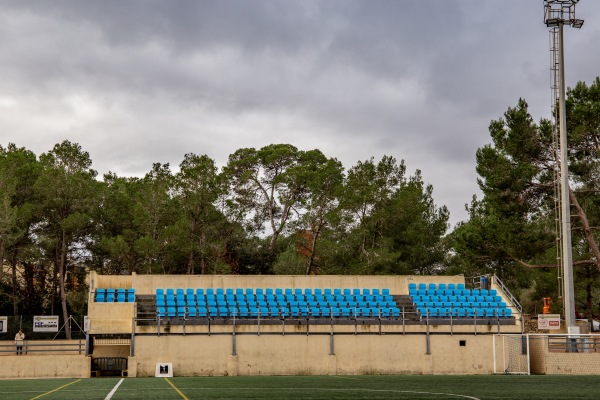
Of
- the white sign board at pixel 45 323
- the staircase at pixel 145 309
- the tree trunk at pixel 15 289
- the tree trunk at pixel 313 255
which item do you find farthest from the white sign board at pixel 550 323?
the tree trunk at pixel 15 289

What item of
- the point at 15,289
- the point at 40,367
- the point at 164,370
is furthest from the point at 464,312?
the point at 15,289

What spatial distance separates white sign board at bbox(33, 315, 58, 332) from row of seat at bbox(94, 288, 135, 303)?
42.8ft

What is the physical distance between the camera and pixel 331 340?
34250 mm

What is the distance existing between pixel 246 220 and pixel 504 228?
32.7 meters

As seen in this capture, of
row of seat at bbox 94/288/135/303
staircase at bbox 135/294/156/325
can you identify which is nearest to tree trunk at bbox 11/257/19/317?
row of seat at bbox 94/288/135/303

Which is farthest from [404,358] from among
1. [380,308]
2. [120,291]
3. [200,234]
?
[200,234]

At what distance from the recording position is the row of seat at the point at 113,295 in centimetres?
3719

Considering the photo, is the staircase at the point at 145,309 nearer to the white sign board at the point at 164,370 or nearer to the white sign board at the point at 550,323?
the white sign board at the point at 164,370

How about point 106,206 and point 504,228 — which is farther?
point 106,206

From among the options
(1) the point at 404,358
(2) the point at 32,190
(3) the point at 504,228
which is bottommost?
(1) the point at 404,358

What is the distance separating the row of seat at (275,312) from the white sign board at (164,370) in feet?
7.98

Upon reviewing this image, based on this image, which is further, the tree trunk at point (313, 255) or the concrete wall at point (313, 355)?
the tree trunk at point (313, 255)

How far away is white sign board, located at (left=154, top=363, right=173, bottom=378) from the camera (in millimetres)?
32312

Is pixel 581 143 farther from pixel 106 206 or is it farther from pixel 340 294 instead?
pixel 106 206
